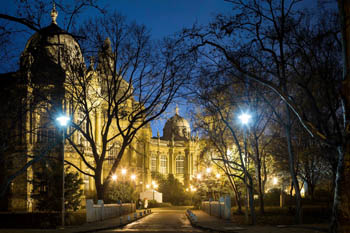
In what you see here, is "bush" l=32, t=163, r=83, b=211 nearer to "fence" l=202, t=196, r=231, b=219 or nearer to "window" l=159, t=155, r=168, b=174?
"fence" l=202, t=196, r=231, b=219

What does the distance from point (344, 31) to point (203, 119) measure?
2175cm

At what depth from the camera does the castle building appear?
2086 cm

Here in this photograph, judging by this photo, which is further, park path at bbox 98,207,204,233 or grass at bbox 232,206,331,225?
grass at bbox 232,206,331,225

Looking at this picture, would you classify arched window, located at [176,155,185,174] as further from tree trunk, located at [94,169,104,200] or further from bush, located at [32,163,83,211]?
tree trunk, located at [94,169,104,200]

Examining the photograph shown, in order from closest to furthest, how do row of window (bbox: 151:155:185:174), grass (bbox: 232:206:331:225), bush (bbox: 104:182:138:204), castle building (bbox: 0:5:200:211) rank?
castle building (bbox: 0:5:200:211)
grass (bbox: 232:206:331:225)
bush (bbox: 104:182:138:204)
row of window (bbox: 151:155:185:174)

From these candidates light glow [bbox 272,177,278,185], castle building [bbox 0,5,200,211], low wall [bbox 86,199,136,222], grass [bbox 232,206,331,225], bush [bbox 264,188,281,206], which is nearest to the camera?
castle building [bbox 0,5,200,211]

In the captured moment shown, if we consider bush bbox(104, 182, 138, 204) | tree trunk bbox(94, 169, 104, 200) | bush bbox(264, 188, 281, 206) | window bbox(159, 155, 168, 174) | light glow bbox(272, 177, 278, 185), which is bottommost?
bush bbox(264, 188, 281, 206)

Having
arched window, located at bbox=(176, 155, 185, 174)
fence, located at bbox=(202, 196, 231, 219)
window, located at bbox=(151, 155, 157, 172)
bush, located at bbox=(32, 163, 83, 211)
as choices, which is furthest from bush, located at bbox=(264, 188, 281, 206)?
arched window, located at bbox=(176, 155, 185, 174)

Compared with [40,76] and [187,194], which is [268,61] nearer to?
[40,76]

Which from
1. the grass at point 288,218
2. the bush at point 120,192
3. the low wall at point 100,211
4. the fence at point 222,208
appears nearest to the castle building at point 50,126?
the low wall at point 100,211

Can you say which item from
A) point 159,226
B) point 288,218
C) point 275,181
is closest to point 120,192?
point 159,226

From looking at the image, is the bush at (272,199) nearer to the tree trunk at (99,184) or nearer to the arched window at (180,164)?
the tree trunk at (99,184)

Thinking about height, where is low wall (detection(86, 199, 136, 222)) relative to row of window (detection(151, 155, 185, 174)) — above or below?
below

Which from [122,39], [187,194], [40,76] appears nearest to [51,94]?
[40,76]
